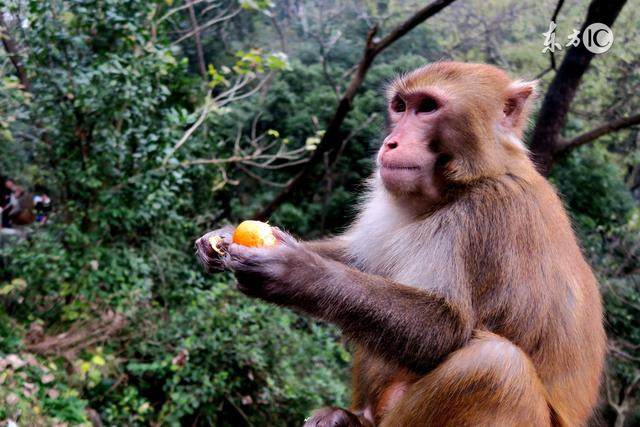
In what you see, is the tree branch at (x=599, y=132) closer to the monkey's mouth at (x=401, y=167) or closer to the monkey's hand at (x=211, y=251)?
the monkey's mouth at (x=401, y=167)

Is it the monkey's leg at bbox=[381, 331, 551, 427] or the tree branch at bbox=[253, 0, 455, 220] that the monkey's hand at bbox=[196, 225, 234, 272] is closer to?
the monkey's leg at bbox=[381, 331, 551, 427]

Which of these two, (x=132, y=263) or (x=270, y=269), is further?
(x=132, y=263)

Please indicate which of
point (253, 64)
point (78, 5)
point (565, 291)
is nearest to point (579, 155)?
point (253, 64)

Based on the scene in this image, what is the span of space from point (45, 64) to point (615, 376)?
811 cm

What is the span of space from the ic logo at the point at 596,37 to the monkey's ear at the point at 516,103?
378 cm

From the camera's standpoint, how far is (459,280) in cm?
215

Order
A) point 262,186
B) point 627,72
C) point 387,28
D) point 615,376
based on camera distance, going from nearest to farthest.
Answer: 1. point 615,376
2. point 627,72
3. point 262,186
4. point 387,28

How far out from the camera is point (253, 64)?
22.7ft

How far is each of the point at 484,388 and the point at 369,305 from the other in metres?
0.50

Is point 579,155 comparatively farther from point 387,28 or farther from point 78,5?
point 78,5

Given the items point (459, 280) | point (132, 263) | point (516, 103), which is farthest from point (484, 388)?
point (132, 263)

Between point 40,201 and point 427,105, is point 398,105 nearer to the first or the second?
point 427,105

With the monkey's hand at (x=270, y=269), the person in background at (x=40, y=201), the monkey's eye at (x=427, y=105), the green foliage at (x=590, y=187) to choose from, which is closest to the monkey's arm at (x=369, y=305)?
the monkey's hand at (x=270, y=269)

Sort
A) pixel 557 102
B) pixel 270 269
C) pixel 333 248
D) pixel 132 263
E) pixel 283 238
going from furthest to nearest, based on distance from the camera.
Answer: pixel 132 263
pixel 557 102
pixel 333 248
pixel 283 238
pixel 270 269
